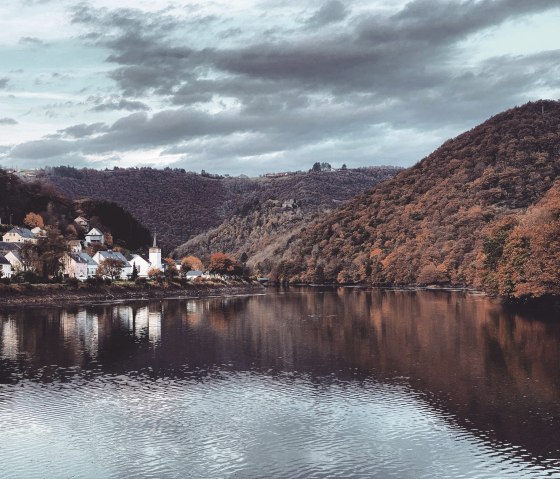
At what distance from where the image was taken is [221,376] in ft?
151

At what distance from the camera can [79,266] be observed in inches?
6206

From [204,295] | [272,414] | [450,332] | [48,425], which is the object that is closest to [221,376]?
[272,414]

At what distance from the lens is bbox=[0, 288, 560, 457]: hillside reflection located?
38.0 m

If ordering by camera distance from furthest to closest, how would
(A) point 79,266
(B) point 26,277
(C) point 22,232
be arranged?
(C) point 22,232
(A) point 79,266
(B) point 26,277

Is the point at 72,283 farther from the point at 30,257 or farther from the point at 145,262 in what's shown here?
the point at 145,262

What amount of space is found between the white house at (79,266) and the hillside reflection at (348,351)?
2379 inches

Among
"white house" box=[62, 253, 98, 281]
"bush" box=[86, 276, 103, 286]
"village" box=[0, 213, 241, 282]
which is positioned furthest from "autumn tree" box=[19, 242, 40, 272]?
"white house" box=[62, 253, 98, 281]

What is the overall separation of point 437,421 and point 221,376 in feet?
56.1

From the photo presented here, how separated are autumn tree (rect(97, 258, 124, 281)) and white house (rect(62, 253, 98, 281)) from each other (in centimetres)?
302

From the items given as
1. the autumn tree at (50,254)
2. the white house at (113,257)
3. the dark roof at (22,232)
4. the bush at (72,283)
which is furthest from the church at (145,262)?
the bush at (72,283)

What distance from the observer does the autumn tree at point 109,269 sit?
513 feet

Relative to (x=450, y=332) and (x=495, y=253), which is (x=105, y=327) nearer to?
(x=450, y=332)

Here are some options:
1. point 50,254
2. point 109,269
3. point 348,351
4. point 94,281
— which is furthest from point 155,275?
point 348,351

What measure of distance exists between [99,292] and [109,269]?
1223 inches
